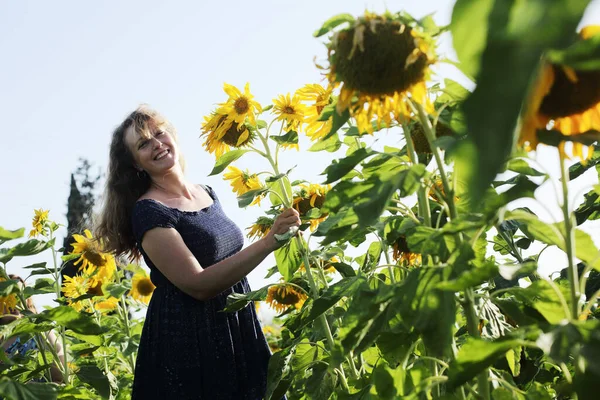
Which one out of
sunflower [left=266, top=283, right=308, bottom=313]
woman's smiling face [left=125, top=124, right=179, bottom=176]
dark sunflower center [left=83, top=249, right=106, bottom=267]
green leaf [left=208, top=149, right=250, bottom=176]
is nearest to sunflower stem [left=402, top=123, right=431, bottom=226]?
green leaf [left=208, top=149, right=250, bottom=176]

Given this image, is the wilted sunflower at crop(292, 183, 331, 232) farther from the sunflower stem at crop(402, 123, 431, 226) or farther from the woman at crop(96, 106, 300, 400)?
the sunflower stem at crop(402, 123, 431, 226)

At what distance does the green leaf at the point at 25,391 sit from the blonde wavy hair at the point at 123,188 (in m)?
1.16

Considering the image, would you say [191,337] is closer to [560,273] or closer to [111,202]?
[111,202]

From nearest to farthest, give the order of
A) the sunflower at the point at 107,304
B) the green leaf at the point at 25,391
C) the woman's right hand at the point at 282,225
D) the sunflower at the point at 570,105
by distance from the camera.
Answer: the sunflower at the point at 570,105
the green leaf at the point at 25,391
the woman's right hand at the point at 282,225
the sunflower at the point at 107,304

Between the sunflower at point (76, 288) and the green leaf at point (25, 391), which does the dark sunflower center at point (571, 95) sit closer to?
the green leaf at point (25, 391)

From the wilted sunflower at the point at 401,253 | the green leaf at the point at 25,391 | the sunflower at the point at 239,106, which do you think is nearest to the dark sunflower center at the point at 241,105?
the sunflower at the point at 239,106

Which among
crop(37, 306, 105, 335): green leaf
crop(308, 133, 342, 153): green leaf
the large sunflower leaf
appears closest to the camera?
the large sunflower leaf

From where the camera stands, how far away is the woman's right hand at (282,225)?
2.10 m

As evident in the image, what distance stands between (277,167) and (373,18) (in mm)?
1232

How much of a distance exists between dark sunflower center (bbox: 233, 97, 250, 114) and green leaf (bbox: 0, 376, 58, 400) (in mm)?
1009

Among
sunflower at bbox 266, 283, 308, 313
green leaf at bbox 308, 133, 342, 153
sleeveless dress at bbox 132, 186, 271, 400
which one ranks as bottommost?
sunflower at bbox 266, 283, 308, 313

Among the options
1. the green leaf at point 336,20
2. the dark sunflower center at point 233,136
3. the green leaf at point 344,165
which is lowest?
the green leaf at point 344,165

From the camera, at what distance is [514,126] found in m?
0.26

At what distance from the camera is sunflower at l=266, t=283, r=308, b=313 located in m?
2.97
